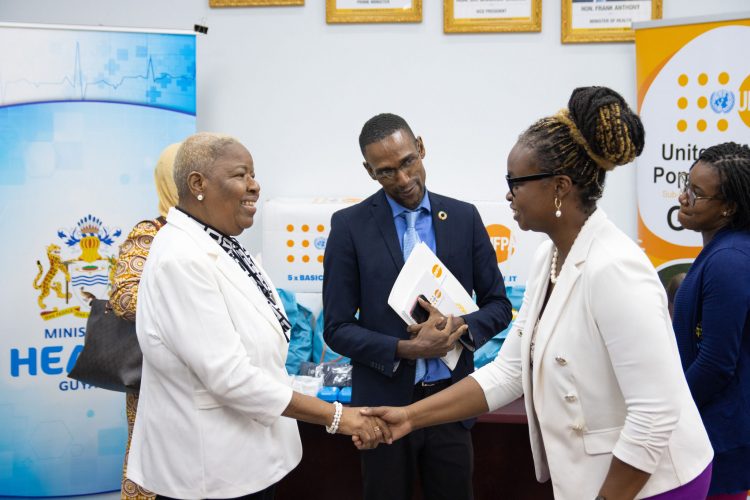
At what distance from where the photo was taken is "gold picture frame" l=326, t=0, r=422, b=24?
4113 millimetres

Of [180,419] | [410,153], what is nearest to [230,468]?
[180,419]

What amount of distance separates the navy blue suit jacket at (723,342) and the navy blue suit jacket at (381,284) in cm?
66

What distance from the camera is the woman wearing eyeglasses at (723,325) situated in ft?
6.87

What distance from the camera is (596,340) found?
1.57m

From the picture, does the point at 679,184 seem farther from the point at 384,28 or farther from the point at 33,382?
the point at 33,382

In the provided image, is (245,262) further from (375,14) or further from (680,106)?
Answer: (680,106)

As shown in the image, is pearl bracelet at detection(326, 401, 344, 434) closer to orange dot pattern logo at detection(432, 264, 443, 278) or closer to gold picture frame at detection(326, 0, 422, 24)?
orange dot pattern logo at detection(432, 264, 443, 278)

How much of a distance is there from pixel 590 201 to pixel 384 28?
2.77 m

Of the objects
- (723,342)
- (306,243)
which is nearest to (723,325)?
(723,342)

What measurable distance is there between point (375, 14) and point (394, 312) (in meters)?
2.25

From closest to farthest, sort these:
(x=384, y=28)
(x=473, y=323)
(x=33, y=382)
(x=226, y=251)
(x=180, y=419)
A: 1. (x=180, y=419)
2. (x=226, y=251)
3. (x=473, y=323)
4. (x=33, y=382)
5. (x=384, y=28)

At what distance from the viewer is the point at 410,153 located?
2.54 m

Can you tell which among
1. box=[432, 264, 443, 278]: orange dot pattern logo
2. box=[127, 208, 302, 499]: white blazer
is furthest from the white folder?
box=[127, 208, 302, 499]: white blazer

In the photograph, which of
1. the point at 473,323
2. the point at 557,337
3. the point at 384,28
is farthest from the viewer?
the point at 384,28
